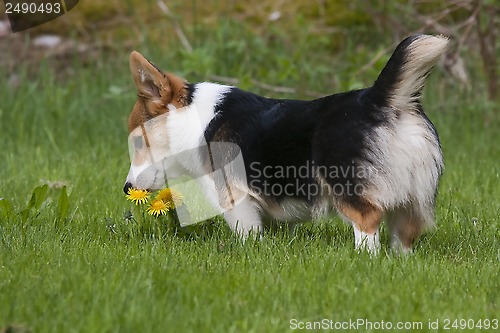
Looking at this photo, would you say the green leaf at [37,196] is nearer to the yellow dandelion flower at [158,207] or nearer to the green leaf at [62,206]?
the green leaf at [62,206]

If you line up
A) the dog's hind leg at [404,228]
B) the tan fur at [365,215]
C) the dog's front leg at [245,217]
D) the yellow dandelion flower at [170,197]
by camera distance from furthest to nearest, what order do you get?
the yellow dandelion flower at [170,197]
the dog's front leg at [245,217]
the dog's hind leg at [404,228]
the tan fur at [365,215]

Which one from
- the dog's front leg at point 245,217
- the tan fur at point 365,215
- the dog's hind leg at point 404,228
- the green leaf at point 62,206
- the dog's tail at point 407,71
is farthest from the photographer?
the green leaf at point 62,206

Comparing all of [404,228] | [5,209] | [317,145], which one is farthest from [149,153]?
[404,228]

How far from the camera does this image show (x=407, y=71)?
3404mm

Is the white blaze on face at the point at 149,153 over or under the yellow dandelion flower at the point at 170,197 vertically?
over

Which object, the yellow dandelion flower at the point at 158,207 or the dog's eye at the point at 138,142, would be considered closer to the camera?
the yellow dandelion flower at the point at 158,207

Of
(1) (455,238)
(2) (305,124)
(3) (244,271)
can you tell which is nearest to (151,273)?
(3) (244,271)

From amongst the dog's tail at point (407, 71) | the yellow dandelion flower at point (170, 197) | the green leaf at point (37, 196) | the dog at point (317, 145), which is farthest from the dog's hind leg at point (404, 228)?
the green leaf at point (37, 196)

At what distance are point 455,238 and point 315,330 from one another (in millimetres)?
1545

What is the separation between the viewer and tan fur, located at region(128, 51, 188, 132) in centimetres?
392

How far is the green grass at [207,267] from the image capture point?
9.16 ft

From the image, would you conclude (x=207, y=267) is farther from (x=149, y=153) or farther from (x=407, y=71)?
(x=407, y=71)

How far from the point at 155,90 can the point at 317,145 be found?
92 centimetres

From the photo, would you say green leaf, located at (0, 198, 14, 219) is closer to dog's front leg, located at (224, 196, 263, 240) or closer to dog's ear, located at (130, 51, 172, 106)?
dog's ear, located at (130, 51, 172, 106)
